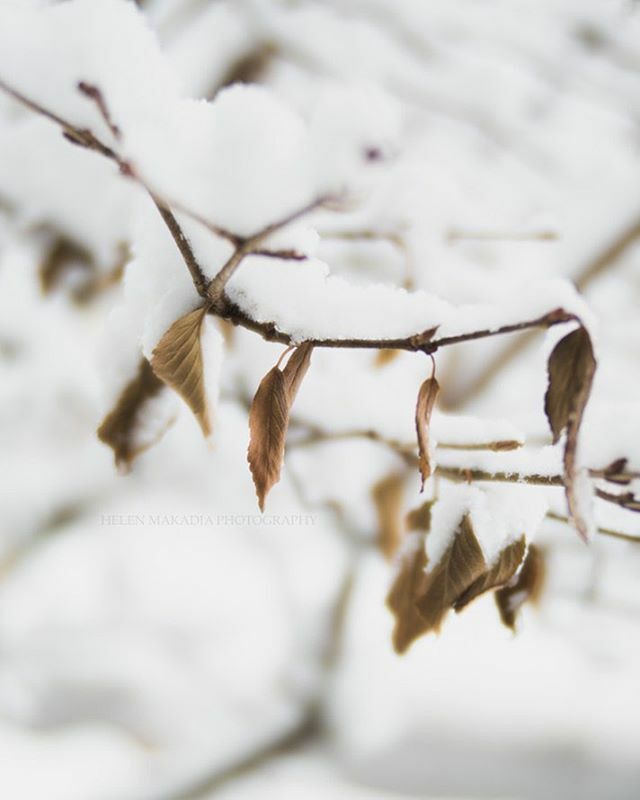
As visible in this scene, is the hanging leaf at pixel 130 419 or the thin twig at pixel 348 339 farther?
the hanging leaf at pixel 130 419

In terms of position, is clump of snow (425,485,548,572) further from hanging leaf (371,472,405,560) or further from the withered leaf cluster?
hanging leaf (371,472,405,560)

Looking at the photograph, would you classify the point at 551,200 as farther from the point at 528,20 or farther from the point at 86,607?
the point at 86,607

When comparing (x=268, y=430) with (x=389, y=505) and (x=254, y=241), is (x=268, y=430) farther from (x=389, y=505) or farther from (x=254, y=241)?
(x=389, y=505)

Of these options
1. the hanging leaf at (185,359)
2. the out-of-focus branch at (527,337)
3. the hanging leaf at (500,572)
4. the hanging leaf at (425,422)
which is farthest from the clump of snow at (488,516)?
the out-of-focus branch at (527,337)

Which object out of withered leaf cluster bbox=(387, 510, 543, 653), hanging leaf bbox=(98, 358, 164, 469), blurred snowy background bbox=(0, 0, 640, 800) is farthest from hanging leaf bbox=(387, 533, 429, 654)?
hanging leaf bbox=(98, 358, 164, 469)

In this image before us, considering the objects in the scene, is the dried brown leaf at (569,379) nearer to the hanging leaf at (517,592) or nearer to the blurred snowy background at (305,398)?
the blurred snowy background at (305,398)

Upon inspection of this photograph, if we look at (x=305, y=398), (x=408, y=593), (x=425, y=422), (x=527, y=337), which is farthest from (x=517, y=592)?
(x=527, y=337)
